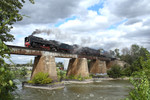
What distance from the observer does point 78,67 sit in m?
41.0

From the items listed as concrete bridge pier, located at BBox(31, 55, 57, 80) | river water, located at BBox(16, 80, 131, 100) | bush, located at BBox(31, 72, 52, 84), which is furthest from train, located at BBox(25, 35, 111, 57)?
river water, located at BBox(16, 80, 131, 100)

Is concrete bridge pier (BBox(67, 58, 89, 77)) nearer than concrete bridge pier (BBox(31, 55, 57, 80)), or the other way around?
concrete bridge pier (BBox(31, 55, 57, 80))

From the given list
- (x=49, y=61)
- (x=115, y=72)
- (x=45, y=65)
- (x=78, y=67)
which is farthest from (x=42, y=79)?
(x=115, y=72)

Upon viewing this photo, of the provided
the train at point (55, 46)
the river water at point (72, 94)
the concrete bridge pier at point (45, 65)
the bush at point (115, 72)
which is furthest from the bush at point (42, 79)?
the bush at point (115, 72)

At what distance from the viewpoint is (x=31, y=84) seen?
28.2 metres

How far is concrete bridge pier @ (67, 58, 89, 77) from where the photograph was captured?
1593 inches

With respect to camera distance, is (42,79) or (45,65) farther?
(45,65)

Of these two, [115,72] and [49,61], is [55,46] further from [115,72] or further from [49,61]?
[115,72]

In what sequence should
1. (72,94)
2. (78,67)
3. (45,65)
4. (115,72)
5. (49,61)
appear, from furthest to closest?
(115,72) → (78,67) → (49,61) → (45,65) → (72,94)

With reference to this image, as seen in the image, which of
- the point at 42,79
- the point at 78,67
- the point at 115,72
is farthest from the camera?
the point at 115,72

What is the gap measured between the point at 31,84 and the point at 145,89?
2710 centimetres

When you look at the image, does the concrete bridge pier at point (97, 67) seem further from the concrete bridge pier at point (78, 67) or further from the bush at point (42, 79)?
the bush at point (42, 79)

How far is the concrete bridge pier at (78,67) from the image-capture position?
40.5 m

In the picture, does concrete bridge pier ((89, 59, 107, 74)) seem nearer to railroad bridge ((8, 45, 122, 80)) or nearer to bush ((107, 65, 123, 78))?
bush ((107, 65, 123, 78))
